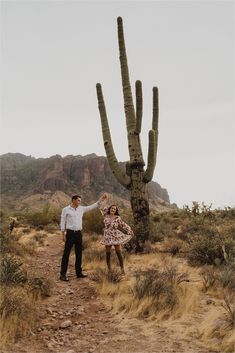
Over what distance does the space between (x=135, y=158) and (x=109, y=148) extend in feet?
3.02

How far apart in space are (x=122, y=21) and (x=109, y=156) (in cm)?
410

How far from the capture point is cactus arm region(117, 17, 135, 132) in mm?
10492

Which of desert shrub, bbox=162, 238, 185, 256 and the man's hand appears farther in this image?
desert shrub, bbox=162, 238, 185, 256

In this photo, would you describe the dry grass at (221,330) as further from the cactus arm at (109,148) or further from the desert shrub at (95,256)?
the cactus arm at (109,148)

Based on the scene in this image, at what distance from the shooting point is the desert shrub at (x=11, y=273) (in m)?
5.91

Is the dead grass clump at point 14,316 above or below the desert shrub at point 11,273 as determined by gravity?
below

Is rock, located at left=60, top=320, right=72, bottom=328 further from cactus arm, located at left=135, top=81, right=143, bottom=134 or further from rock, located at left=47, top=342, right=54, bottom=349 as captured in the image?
cactus arm, located at left=135, top=81, right=143, bottom=134

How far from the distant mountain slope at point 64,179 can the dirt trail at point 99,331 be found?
61141 mm

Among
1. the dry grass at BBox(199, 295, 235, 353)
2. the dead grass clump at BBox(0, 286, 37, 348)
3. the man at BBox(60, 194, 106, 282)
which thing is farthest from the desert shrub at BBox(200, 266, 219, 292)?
the dead grass clump at BBox(0, 286, 37, 348)

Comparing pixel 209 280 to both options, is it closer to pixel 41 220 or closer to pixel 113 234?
pixel 113 234

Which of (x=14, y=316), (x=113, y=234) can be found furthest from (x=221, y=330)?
(x=113, y=234)

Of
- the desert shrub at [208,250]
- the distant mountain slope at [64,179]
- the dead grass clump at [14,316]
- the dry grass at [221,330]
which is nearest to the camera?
the dry grass at [221,330]

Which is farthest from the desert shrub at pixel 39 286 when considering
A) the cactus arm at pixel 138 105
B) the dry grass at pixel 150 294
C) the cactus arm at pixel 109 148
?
the cactus arm at pixel 138 105

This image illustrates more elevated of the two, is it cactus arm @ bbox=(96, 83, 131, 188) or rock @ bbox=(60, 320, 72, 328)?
cactus arm @ bbox=(96, 83, 131, 188)
